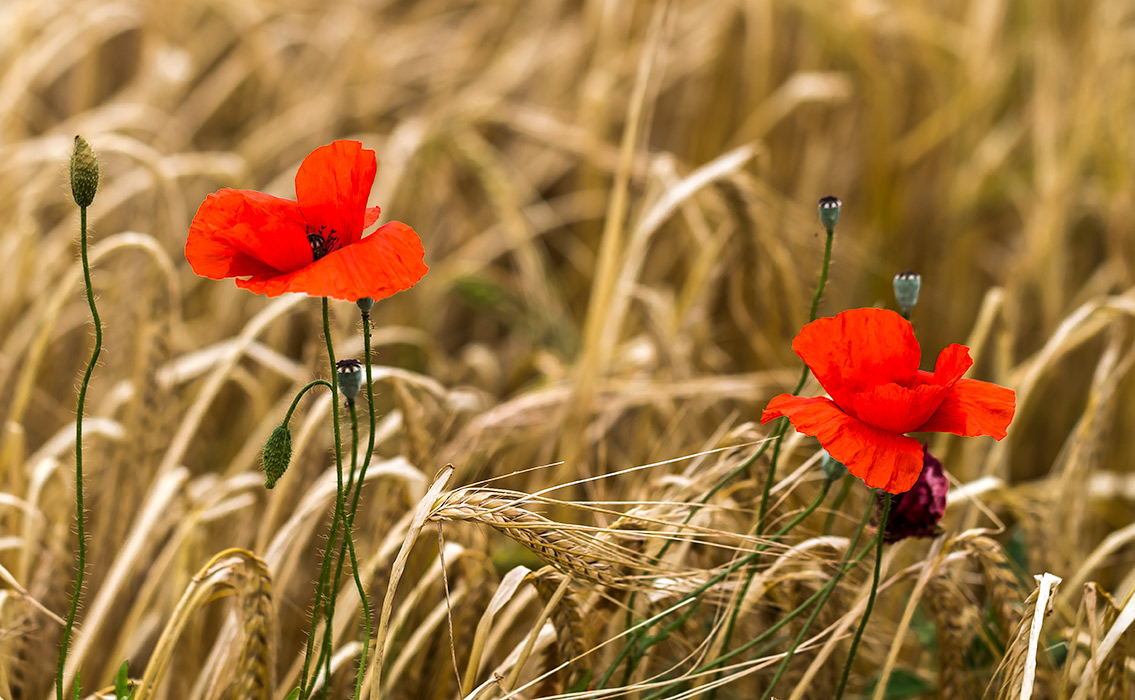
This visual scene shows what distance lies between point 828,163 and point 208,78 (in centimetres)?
112

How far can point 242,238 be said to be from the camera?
1.17ft

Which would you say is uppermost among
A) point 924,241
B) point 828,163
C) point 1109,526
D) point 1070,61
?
point 1070,61

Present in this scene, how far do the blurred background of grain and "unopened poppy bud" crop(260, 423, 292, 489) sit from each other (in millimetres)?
247

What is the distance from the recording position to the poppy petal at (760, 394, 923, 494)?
360mm

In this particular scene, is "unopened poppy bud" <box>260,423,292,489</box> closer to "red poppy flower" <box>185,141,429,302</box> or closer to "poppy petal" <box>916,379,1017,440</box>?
"red poppy flower" <box>185,141,429,302</box>

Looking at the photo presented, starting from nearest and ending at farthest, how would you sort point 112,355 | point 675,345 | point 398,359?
point 675,345 → point 112,355 → point 398,359

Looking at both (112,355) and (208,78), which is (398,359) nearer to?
(112,355)

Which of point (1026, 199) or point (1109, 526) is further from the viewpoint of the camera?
point (1026, 199)

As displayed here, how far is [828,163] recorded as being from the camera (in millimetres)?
A: 1418

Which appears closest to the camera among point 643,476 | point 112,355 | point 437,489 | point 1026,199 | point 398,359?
point 437,489

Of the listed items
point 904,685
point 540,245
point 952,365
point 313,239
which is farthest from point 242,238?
point 540,245

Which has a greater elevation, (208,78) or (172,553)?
(208,78)

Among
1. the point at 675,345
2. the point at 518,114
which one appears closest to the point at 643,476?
the point at 675,345

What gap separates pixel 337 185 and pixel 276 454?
0.38 feet
